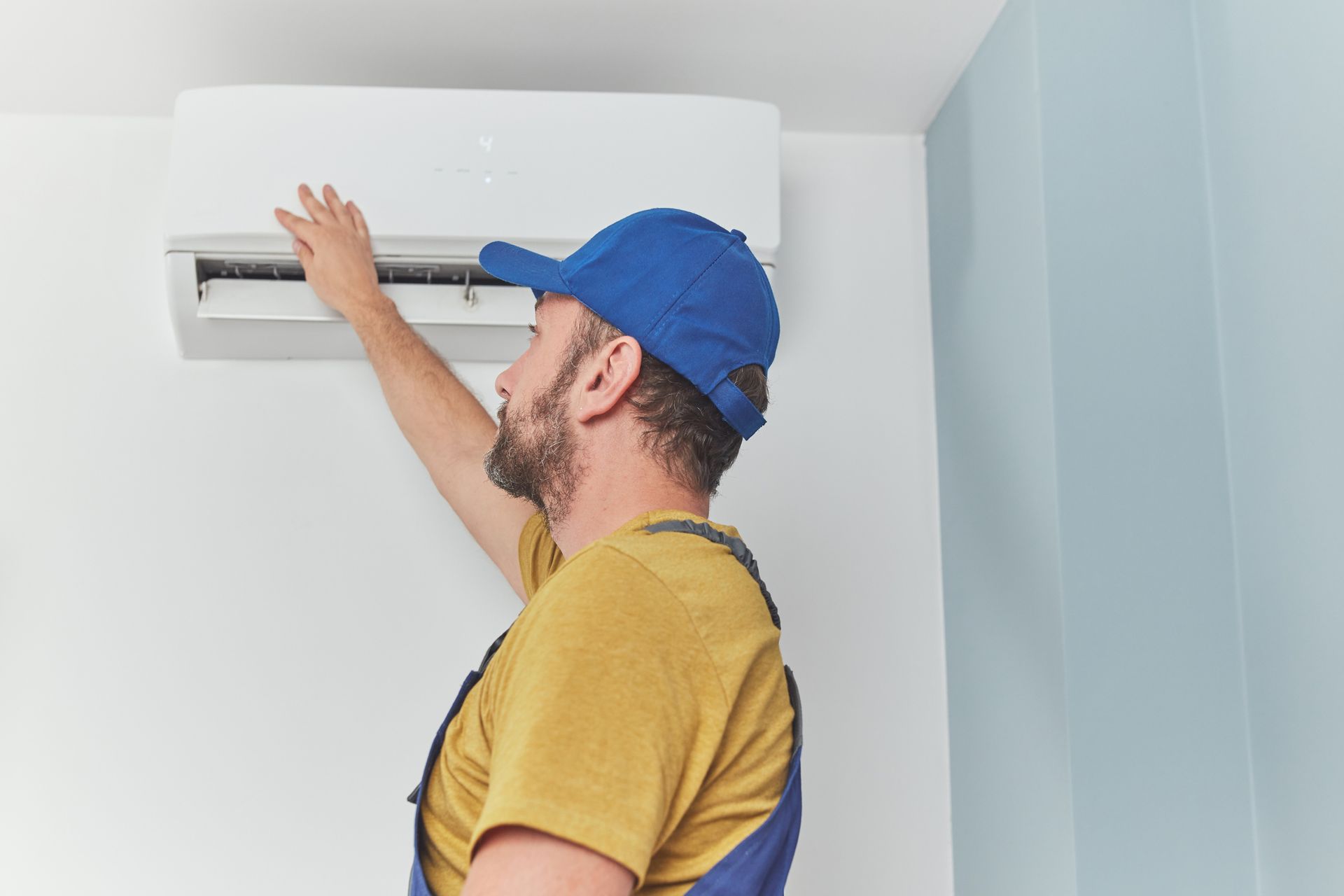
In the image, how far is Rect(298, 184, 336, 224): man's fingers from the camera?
4.34 feet

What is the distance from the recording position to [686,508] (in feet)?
3.31

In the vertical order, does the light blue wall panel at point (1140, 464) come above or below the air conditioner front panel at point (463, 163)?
below

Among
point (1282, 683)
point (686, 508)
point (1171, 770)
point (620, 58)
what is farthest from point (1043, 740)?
point (620, 58)

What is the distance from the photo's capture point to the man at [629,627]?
2.20 ft

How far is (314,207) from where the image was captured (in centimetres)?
133

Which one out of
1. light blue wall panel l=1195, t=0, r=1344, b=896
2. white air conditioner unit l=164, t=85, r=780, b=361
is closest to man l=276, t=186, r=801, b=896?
white air conditioner unit l=164, t=85, r=780, b=361

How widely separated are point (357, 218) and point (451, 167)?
0.13m

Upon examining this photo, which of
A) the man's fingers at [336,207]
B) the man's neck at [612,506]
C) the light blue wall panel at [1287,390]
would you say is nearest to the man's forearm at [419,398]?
the man's fingers at [336,207]

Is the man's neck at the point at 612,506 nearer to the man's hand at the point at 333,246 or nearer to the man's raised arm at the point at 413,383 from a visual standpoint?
the man's raised arm at the point at 413,383

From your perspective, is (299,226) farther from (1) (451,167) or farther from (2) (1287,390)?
(2) (1287,390)

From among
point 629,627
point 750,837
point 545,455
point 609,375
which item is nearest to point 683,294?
point 609,375

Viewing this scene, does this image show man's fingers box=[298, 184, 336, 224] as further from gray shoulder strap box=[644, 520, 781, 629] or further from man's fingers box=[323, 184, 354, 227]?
gray shoulder strap box=[644, 520, 781, 629]

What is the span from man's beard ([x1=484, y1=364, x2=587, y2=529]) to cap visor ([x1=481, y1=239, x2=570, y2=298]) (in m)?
0.09

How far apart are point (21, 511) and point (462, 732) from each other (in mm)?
953
